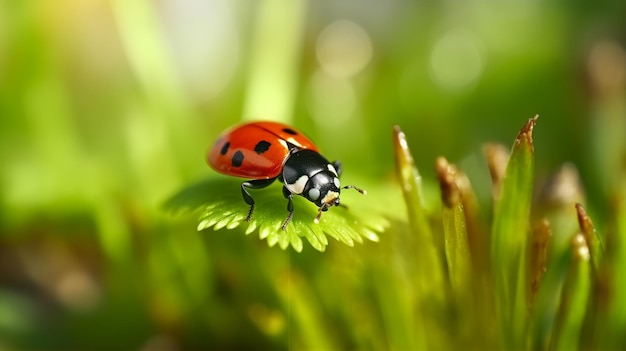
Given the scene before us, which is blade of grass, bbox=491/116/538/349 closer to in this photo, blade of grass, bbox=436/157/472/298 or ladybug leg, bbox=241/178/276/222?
blade of grass, bbox=436/157/472/298

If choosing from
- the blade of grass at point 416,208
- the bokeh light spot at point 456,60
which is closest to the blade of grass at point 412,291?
the blade of grass at point 416,208

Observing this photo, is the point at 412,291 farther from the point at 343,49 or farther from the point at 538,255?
the point at 343,49

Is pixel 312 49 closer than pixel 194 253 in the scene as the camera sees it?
No

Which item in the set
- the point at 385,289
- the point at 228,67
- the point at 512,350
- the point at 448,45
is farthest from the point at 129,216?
the point at 448,45

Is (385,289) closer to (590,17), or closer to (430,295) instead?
(430,295)

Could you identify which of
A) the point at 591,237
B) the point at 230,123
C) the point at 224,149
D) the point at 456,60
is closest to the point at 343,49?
the point at 456,60

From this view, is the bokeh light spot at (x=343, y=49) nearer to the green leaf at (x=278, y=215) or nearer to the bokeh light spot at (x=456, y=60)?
the bokeh light spot at (x=456, y=60)
